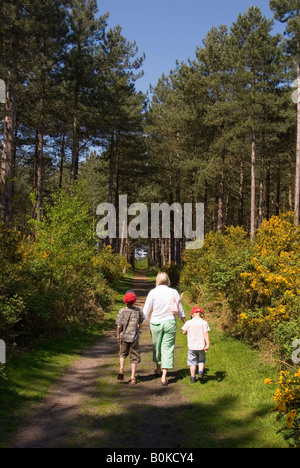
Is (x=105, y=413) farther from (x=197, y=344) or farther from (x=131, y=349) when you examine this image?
(x=197, y=344)

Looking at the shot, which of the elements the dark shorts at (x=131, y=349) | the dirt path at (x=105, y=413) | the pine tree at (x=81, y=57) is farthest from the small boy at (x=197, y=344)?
the pine tree at (x=81, y=57)

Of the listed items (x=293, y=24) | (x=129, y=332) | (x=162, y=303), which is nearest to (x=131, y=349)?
(x=129, y=332)

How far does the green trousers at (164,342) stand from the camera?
22.6 ft

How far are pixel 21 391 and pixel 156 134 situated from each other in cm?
3065

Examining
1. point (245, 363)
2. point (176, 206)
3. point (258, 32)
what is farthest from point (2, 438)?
point (176, 206)

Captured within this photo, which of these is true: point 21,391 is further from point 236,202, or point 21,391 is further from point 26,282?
point 236,202

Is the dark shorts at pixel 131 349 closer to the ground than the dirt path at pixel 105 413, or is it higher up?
higher up

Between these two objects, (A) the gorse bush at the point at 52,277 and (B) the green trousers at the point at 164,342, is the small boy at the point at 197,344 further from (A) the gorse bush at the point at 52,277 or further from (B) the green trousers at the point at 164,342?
(A) the gorse bush at the point at 52,277

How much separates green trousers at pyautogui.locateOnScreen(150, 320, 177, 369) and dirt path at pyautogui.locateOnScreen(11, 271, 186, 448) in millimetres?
397

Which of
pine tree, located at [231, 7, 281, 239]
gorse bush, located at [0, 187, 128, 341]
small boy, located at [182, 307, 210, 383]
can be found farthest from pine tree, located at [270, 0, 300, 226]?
small boy, located at [182, 307, 210, 383]

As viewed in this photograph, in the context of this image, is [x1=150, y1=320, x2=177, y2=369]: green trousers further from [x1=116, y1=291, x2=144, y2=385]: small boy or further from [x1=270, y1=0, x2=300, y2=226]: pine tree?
[x1=270, y1=0, x2=300, y2=226]: pine tree

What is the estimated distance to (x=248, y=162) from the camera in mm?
34438

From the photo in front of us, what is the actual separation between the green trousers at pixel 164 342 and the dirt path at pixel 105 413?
0.40m

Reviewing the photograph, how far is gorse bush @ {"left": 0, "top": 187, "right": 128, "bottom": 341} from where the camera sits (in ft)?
27.7
